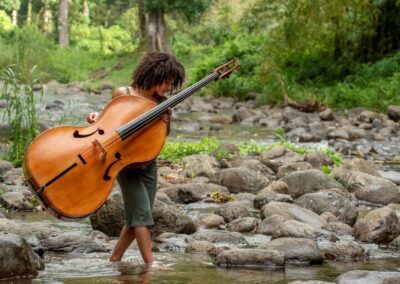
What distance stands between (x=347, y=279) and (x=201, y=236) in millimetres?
1928

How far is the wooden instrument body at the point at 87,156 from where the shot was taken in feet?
14.3

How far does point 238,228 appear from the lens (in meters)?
6.71

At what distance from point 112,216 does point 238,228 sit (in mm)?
1115

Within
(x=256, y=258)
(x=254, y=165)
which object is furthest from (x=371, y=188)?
(x=256, y=258)

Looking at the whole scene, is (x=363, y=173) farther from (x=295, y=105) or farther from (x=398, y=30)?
(x=398, y=30)

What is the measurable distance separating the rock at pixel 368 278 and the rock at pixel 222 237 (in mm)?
1671

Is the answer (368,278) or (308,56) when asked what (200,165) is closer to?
(368,278)

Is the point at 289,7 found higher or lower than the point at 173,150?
higher

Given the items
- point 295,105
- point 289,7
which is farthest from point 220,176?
point 289,7

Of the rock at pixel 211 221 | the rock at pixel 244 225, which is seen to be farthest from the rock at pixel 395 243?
the rock at pixel 211 221

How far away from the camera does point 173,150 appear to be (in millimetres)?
10977

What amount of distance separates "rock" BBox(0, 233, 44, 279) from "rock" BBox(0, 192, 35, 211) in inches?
109

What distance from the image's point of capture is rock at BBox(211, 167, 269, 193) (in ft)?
29.1

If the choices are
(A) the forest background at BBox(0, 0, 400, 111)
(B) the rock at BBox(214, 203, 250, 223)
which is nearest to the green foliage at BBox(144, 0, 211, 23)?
(A) the forest background at BBox(0, 0, 400, 111)
